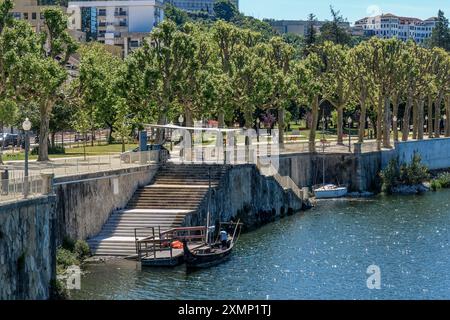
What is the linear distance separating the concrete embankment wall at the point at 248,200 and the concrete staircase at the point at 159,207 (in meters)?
0.96

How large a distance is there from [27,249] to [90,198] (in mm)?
17193

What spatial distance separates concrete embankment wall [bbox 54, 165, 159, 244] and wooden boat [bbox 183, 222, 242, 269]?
7.22 m

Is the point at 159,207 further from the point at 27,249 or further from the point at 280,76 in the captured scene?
the point at 280,76

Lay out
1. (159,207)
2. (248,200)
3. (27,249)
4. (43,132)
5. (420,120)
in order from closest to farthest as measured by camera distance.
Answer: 1. (27,249)
2. (159,207)
3. (43,132)
4. (248,200)
5. (420,120)

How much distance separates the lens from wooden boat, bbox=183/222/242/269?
60031mm

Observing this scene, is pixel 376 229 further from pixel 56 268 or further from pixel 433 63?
pixel 433 63

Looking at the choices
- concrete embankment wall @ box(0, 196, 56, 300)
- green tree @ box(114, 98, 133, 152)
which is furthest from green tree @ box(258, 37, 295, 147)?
concrete embankment wall @ box(0, 196, 56, 300)

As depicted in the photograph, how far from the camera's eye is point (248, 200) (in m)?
81.2

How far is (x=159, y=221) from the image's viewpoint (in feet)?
222

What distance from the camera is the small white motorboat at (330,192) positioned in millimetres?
99500

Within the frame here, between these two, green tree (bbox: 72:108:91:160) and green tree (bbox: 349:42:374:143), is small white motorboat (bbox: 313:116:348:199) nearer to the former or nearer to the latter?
green tree (bbox: 349:42:374:143)

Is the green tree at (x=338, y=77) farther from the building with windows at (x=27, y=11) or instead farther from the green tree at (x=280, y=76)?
the building with windows at (x=27, y=11)

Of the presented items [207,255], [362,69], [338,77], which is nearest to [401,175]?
[362,69]

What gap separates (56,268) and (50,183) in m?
4.65
